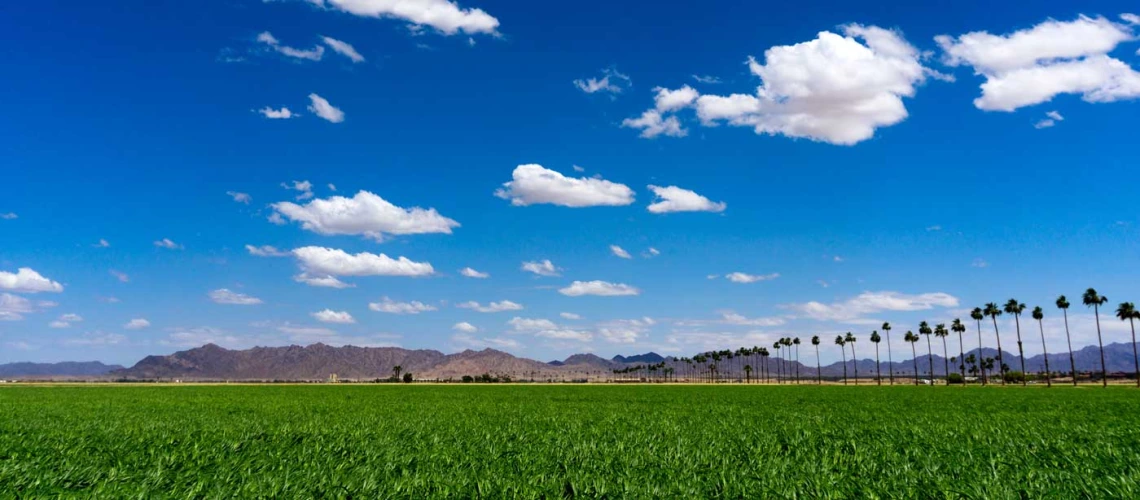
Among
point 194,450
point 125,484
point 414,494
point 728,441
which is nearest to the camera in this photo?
point 414,494

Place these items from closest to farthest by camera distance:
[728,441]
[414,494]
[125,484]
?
[414,494] → [125,484] → [728,441]

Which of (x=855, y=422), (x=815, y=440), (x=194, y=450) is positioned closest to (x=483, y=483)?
(x=194, y=450)

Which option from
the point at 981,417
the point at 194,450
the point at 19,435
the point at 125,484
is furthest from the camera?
the point at 981,417

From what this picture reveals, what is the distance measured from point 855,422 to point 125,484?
31701 mm

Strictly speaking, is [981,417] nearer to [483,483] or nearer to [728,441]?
[728,441]

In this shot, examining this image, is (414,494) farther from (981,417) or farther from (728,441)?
(981,417)

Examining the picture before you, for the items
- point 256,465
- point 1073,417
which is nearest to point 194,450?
point 256,465

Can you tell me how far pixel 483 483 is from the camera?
1477 cm

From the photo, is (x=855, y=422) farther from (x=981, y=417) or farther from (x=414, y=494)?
(x=414, y=494)

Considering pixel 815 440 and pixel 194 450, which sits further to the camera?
pixel 815 440

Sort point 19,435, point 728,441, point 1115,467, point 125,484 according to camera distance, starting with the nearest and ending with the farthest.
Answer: point 125,484 < point 1115,467 < point 728,441 < point 19,435

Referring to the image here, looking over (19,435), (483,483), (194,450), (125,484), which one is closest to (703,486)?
(483,483)

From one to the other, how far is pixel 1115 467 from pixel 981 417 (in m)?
23.5

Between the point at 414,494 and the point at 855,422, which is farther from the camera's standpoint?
the point at 855,422
